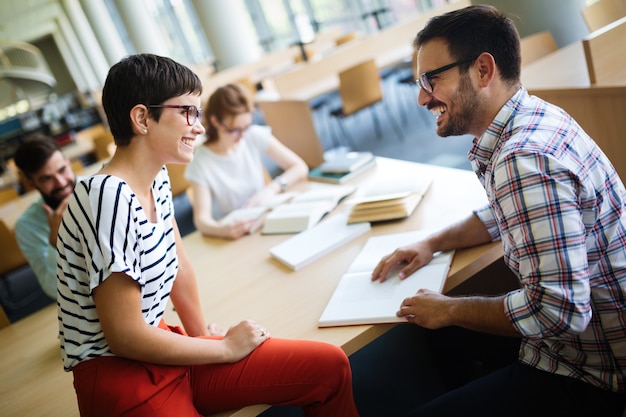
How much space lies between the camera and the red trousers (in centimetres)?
108

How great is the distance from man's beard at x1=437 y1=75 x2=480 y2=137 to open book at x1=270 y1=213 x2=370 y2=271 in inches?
24.6

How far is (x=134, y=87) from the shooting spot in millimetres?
1140

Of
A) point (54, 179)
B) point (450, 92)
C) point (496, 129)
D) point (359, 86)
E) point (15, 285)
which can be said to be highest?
point (54, 179)

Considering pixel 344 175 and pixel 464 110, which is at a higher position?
pixel 464 110

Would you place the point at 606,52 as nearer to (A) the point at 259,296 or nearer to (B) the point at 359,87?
(A) the point at 259,296

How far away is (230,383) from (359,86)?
4218mm

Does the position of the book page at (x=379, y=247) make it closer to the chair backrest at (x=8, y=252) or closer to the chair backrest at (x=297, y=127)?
the chair backrest at (x=297, y=127)

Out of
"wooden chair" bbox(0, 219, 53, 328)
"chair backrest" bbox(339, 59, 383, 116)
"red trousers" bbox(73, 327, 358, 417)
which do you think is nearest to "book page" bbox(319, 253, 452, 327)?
"red trousers" bbox(73, 327, 358, 417)

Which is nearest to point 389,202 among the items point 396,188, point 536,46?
point 396,188

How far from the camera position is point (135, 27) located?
1196cm

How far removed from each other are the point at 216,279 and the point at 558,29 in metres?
3.13

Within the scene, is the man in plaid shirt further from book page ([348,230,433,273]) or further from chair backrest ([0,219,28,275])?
chair backrest ([0,219,28,275])

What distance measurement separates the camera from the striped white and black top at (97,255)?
3.42 ft

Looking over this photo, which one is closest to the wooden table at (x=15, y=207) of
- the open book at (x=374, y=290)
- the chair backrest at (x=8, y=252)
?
the chair backrest at (x=8, y=252)
